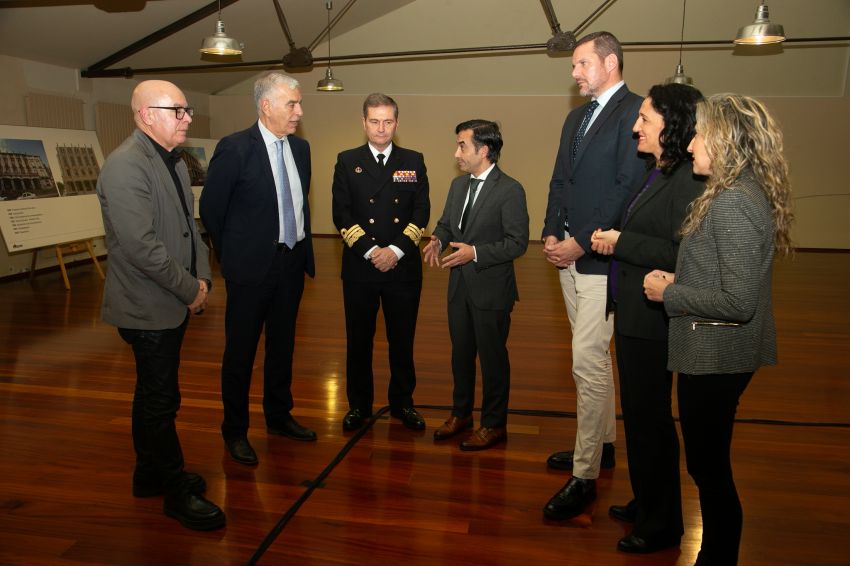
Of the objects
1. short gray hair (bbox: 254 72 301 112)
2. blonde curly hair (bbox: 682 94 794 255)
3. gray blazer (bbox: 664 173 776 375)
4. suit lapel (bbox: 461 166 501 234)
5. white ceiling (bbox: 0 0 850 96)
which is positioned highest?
white ceiling (bbox: 0 0 850 96)

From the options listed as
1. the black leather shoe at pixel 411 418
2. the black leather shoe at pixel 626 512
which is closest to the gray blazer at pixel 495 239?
the black leather shoe at pixel 411 418

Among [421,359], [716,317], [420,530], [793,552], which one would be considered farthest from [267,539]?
[421,359]

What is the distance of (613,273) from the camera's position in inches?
101

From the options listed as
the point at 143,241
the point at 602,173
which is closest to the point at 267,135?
the point at 143,241

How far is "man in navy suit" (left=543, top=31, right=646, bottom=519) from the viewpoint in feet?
9.10

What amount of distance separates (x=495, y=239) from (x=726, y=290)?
160 cm

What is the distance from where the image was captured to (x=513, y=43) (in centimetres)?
1220

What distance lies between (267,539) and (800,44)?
42.1 ft

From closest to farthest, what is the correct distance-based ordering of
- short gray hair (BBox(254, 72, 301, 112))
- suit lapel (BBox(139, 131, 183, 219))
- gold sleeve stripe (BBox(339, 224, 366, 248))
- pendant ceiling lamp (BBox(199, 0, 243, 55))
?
suit lapel (BBox(139, 131, 183, 219))
short gray hair (BBox(254, 72, 301, 112))
gold sleeve stripe (BBox(339, 224, 366, 248))
pendant ceiling lamp (BBox(199, 0, 243, 55))

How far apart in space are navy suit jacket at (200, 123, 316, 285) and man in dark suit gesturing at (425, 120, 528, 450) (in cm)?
83

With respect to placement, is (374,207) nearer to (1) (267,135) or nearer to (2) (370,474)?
(1) (267,135)

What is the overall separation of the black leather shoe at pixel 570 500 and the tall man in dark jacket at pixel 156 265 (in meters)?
1.34

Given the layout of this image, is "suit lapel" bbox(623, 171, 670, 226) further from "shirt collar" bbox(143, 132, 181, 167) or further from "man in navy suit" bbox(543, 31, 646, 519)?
"shirt collar" bbox(143, 132, 181, 167)

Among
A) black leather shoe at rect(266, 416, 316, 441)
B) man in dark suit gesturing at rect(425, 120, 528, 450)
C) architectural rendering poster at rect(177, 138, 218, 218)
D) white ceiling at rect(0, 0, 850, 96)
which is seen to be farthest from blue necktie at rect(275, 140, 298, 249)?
architectural rendering poster at rect(177, 138, 218, 218)
